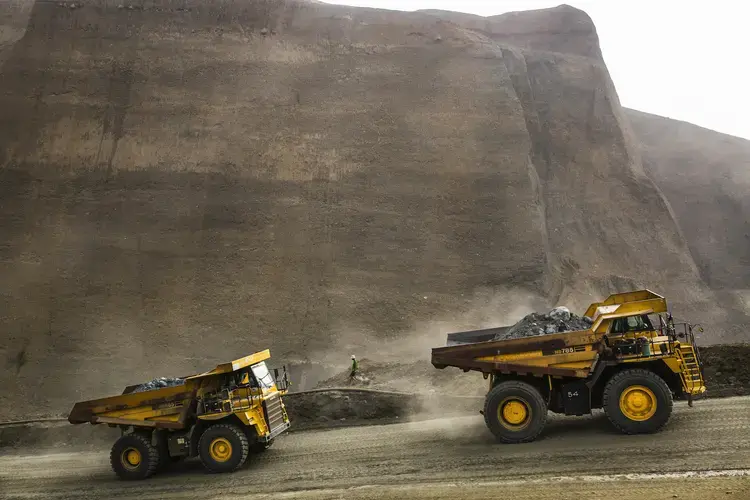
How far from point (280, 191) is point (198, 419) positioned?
17289 millimetres

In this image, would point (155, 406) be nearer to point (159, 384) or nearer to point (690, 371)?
point (159, 384)

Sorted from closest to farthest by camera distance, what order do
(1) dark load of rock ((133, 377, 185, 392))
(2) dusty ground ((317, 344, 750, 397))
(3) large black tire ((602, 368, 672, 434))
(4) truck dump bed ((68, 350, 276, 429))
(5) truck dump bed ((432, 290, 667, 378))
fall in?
(3) large black tire ((602, 368, 672, 434))
(5) truck dump bed ((432, 290, 667, 378))
(4) truck dump bed ((68, 350, 276, 429))
(1) dark load of rock ((133, 377, 185, 392))
(2) dusty ground ((317, 344, 750, 397))

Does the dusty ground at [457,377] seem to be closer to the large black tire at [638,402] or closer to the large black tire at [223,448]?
the large black tire at [638,402]

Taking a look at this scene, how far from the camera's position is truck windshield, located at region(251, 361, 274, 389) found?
11.0 meters

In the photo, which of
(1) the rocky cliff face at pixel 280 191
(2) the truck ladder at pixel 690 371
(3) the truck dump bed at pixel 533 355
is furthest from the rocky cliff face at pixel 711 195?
(3) the truck dump bed at pixel 533 355

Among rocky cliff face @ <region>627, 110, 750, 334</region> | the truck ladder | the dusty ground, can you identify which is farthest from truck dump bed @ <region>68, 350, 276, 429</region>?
rocky cliff face @ <region>627, 110, 750, 334</region>

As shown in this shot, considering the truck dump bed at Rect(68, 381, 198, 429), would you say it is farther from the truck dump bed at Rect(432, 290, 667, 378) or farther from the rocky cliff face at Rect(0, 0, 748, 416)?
the rocky cliff face at Rect(0, 0, 748, 416)

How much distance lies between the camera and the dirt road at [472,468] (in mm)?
7008

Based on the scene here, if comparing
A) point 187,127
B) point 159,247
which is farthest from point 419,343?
point 187,127

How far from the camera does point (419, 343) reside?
2253 centimetres

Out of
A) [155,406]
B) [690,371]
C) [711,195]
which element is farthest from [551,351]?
[711,195]

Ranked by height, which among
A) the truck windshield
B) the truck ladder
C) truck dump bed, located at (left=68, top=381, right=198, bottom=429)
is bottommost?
the truck ladder

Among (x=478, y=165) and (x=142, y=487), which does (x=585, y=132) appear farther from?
(x=142, y=487)

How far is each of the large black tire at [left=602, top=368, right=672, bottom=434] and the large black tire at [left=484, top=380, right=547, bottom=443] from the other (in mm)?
1051
